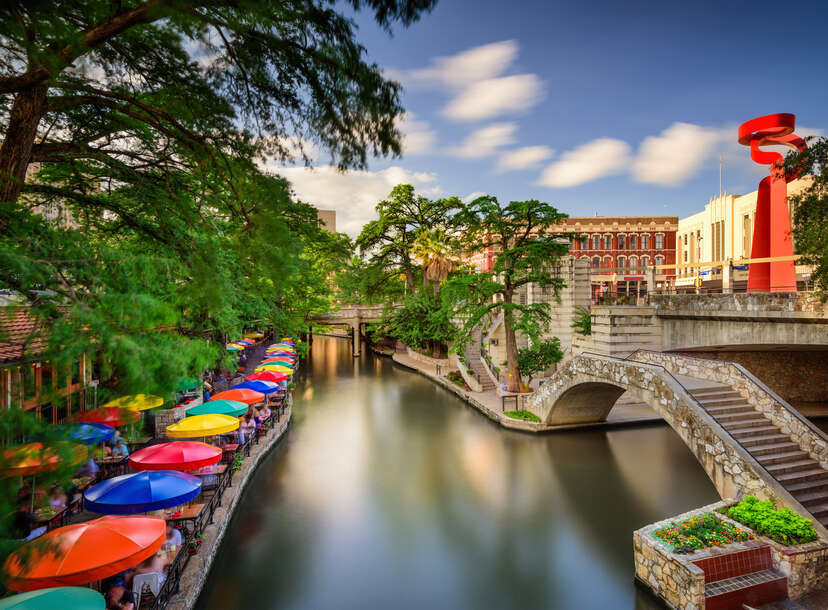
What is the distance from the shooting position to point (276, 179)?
7.11m

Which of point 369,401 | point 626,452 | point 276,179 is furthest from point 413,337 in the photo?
point 276,179

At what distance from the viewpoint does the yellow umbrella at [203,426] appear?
41.1ft

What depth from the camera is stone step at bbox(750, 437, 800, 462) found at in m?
10.5

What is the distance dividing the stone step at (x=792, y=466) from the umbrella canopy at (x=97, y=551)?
39.7 ft

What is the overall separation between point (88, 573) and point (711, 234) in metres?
58.6

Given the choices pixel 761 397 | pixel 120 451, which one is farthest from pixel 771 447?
pixel 120 451

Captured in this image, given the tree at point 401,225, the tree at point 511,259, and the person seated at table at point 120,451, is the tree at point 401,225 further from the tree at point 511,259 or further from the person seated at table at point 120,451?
the person seated at table at point 120,451

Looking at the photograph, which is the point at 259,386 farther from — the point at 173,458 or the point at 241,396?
the point at 173,458

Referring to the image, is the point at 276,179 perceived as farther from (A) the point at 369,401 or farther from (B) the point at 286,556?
(A) the point at 369,401

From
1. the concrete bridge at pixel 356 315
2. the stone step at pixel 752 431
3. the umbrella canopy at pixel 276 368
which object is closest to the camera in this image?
the stone step at pixel 752 431

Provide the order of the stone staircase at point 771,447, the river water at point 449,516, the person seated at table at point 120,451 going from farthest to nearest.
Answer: the person seated at table at point 120,451 → the stone staircase at point 771,447 → the river water at point 449,516

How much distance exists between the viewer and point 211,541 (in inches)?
385

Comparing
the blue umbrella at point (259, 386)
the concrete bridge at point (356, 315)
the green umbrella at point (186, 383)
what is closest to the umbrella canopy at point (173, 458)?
the green umbrella at point (186, 383)

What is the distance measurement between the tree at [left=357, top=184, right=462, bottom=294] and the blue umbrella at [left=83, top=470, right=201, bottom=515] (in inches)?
1155
